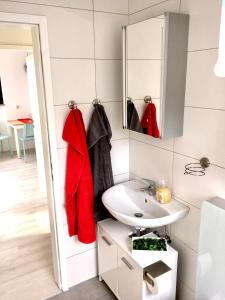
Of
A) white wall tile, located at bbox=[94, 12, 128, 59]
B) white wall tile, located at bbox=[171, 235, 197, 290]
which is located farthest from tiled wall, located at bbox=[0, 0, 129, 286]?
white wall tile, located at bbox=[171, 235, 197, 290]

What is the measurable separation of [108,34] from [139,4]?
11.2 inches

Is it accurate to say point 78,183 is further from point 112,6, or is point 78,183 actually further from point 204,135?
point 112,6

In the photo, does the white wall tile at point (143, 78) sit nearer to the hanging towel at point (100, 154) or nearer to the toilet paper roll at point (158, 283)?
the hanging towel at point (100, 154)

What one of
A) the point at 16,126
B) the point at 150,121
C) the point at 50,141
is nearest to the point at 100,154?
the point at 50,141

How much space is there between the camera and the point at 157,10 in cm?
166

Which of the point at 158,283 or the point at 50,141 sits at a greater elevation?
the point at 50,141

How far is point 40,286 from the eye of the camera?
7.23ft

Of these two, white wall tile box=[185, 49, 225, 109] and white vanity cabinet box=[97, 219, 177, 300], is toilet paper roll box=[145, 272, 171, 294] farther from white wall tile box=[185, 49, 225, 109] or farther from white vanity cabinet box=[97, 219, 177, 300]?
white wall tile box=[185, 49, 225, 109]

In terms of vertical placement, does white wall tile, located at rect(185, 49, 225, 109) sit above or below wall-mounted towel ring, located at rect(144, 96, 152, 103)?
above

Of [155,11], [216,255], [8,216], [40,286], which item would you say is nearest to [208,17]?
[155,11]

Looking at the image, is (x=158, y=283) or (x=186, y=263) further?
(x=186, y=263)

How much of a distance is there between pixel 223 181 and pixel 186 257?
65 cm

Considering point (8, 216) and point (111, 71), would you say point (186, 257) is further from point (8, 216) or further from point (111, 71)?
point (8, 216)

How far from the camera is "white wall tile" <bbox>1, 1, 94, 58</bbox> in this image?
1616 mm
